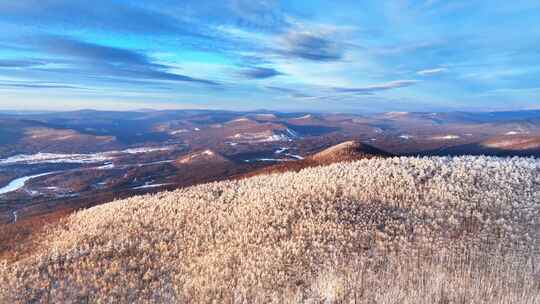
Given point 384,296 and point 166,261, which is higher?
point 384,296

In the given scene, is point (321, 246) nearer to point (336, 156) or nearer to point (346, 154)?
point (336, 156)

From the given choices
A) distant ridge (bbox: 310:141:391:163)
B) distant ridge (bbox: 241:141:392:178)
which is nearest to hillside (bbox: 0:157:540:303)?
distant ridge (bbox: 241:141:392:178)

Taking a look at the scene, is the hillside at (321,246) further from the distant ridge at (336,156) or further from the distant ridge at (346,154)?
the distant ridge at (346,154)

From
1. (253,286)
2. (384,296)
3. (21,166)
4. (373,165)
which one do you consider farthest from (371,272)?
(21,166)

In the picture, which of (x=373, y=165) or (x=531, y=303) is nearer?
(x=531, y=303)

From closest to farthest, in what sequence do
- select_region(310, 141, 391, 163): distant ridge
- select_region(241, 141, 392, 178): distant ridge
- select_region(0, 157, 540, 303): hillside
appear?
1. select_region(0, 157, 540, 303): hillside
2. select_region(241, 141, 392, 178): distant ridge
3. select_region(310, 141, 391, 163): distant ridge

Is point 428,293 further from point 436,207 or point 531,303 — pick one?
point 436,207

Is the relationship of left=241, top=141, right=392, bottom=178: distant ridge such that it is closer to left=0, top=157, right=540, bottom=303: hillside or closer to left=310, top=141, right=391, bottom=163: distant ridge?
left=310, top=141, right=391, bottom=163: distant ridge

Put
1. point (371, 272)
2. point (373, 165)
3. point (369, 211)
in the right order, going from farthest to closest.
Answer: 1. point (373, 165)
2. point (369, 211)
3. point (371, 272)

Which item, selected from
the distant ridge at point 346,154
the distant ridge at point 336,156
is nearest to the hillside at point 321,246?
the distant ridge at point 336,156
